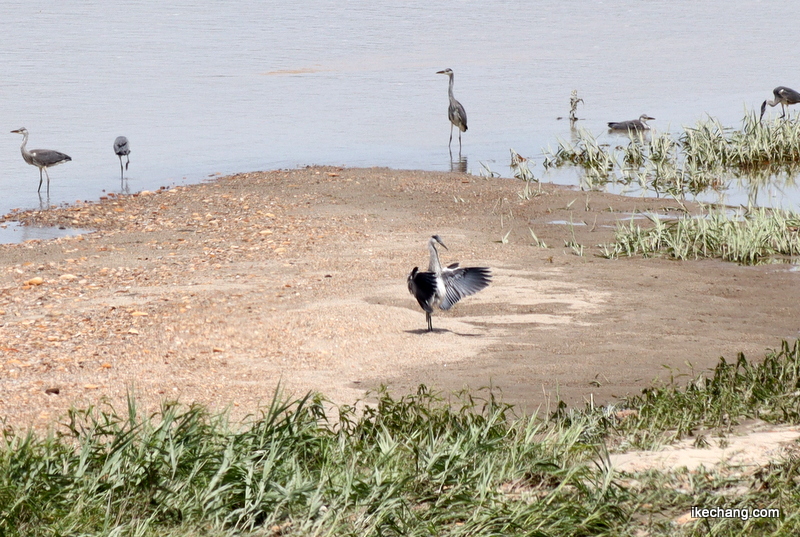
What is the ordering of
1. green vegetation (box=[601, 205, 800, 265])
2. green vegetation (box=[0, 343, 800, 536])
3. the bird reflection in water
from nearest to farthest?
green vegetation (box=[0, 343, 800, 536]) < green vegetation (box=[601, 205, 800, 265]) < the bird reflection in water

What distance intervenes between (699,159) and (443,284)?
9230mm

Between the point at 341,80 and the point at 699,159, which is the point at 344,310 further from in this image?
the point at 341,80

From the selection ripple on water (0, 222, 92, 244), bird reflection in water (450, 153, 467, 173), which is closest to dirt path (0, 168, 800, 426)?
ripple on water (0, 222, 92, 244)

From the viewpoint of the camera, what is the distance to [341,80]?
27.3m

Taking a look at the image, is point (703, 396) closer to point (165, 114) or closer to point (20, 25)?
point (165, 114)

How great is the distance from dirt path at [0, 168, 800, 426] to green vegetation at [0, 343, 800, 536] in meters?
1.18

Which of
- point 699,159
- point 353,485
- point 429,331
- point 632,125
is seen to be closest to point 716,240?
point 429,331

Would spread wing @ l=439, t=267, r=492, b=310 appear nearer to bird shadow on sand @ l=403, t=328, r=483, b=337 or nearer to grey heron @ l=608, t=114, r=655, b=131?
bird shadow on sand @ l=403, t=328, r=483, b=337

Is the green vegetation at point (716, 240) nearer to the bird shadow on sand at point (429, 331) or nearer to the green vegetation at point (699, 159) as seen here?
the bird shadow on sand at point (429, 331)

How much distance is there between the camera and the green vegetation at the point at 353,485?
427 cm

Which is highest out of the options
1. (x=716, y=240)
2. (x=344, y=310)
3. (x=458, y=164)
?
(x=458, y=164)

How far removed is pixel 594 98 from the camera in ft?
81.3

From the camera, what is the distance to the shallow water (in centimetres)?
1894

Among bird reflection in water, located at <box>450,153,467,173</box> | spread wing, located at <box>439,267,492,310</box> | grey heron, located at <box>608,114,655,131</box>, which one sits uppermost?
grey heron, located at <box>608,114,655,131</box>
